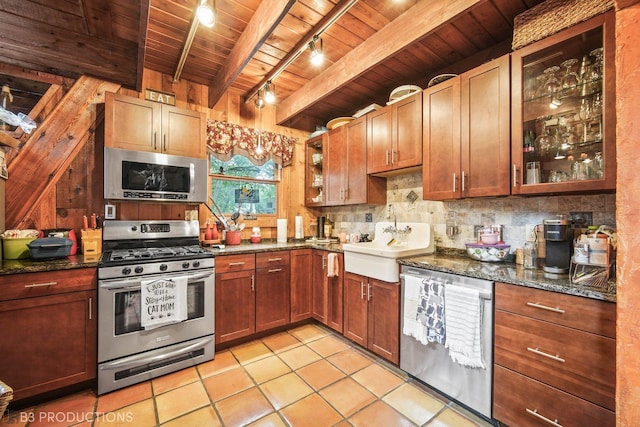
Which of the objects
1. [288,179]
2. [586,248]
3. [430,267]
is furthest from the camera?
[288,179]

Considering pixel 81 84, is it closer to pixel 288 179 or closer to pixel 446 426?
pixel 288 179

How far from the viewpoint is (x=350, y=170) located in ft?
10.1

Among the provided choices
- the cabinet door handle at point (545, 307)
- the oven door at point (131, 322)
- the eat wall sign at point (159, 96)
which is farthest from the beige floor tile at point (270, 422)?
the eat wall sign at point (159, 96)

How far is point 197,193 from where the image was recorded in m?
2.64

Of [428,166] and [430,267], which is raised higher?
[428,166]

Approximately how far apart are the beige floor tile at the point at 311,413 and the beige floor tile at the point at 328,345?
0.63m

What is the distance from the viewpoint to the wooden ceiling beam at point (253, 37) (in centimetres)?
178

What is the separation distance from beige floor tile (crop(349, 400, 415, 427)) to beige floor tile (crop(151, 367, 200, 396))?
1.25m

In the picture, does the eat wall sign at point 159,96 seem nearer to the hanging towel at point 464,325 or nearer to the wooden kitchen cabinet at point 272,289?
the wooden kitchen cabinet at point 272,289

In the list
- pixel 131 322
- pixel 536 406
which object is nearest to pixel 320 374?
pixel 536 406

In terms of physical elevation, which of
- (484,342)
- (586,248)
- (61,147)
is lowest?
(484,342)

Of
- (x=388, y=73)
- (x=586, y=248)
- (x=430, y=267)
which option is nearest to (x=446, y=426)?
(x=430, y=267)

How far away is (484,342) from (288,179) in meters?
2.76

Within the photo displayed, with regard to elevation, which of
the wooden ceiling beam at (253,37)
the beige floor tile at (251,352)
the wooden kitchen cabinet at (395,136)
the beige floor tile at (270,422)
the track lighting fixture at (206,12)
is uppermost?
the wooden ceiling beam at (253,37)
